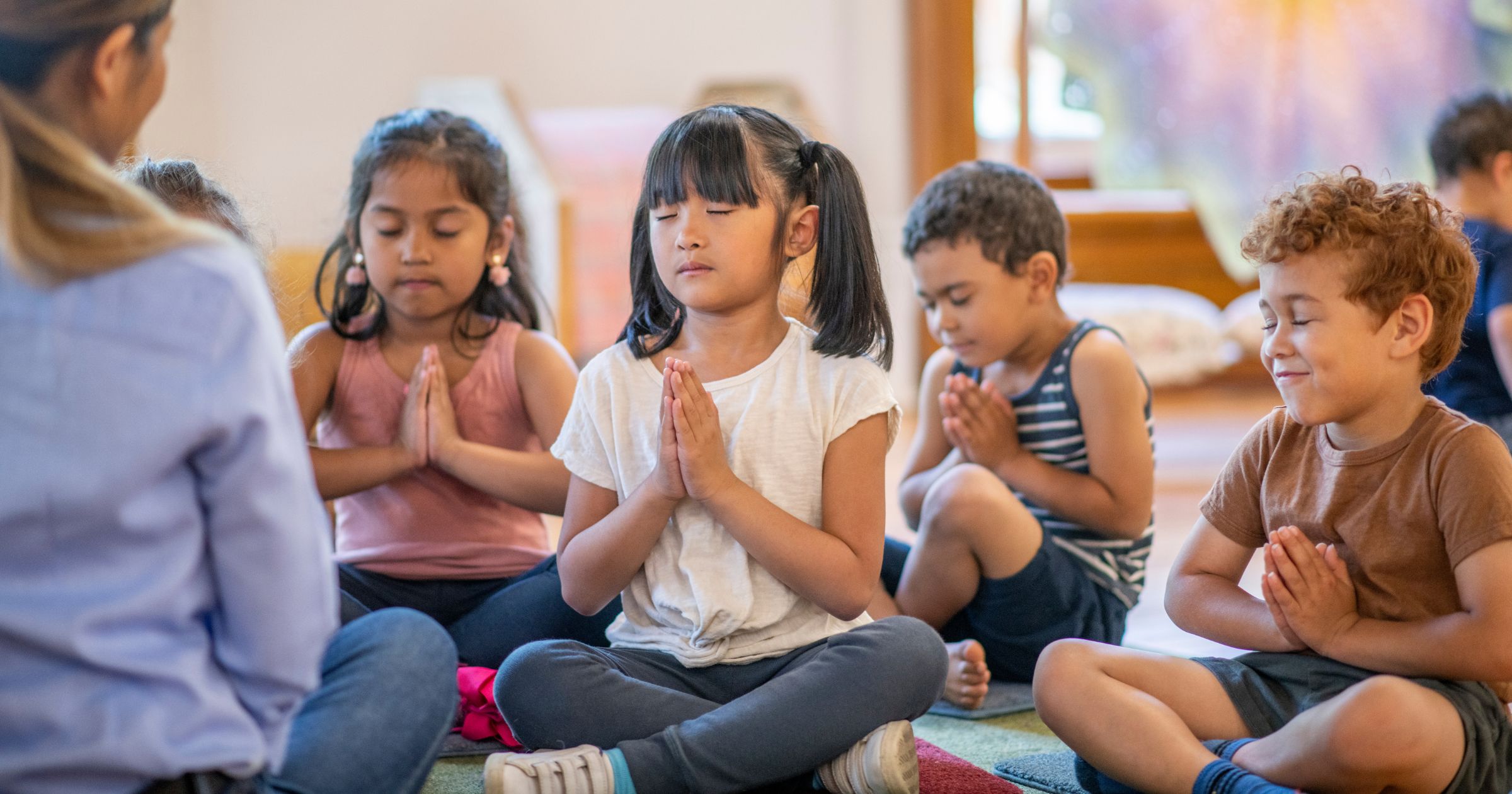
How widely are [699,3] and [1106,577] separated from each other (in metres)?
3.19

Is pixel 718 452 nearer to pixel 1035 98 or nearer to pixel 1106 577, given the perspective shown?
pixel 1106 577

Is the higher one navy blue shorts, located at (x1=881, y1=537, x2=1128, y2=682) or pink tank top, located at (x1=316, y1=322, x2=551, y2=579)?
pink tank top, located at (x1=316, y1=322, x2=551, y2=579)

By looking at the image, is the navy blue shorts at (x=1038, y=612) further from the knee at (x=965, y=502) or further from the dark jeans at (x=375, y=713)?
the dark jeans at (x=375, y=713)

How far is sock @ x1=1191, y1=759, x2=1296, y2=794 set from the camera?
38.5 inches

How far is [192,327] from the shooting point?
2.35 feet

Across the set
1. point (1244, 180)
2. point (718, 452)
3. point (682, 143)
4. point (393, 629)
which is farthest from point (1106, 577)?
point (1244, 180)

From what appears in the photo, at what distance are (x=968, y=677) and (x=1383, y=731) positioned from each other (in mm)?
488

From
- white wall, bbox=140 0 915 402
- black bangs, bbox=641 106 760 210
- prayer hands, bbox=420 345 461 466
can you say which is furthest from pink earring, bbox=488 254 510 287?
white wall, bbox=140 0 915 402

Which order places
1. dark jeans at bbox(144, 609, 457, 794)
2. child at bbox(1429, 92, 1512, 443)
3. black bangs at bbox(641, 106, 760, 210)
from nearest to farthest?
1. dark jeans at bbox(144, 609, 457, 794)
2. black bangs at bbox(641, 106, 760, 210)
3. child at bbox(1429, 92, 1512, 443)

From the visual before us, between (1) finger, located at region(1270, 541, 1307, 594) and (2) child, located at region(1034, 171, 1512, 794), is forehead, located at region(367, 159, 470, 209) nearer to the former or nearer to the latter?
(2) child, located at region(1034, 171, 1512, 794)

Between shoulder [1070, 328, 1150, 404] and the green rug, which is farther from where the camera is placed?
shoulder [1070, 328, 1150, 404]

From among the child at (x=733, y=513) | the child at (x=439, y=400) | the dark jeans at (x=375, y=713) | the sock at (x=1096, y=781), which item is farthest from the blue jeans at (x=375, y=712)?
the sock at (x=1096, y=781)

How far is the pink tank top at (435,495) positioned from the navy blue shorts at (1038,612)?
0.45m

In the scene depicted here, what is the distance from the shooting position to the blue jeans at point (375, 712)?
86 cm
